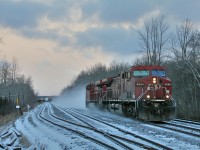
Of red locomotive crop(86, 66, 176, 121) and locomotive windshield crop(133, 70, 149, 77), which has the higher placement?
locomotive windshield crop(133, 70, 149, 77)

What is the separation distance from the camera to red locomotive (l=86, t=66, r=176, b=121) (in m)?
22.1

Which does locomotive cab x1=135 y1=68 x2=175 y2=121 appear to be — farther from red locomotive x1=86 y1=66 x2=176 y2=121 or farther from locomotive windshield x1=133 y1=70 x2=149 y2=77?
locomotive windshield x1=133 y1=70 x2=149 y2=77

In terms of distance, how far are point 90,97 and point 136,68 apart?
76.9ft

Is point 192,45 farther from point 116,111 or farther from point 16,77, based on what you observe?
point 16,77

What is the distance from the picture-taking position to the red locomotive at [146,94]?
2206 cm

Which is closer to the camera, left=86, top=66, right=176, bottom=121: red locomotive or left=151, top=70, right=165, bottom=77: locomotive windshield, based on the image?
left=86, top=66, right=176, bottom=121: red locomotive

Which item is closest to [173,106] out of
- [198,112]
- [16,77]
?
[198,112]

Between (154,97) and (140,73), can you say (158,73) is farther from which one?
(154,97)

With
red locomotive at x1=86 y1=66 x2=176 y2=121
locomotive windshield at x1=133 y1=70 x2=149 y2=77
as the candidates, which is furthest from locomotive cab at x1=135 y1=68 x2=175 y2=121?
locomotive windshield at x1=133 y1=70 x2=149 y2=77

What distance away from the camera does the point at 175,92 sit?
37781 mm

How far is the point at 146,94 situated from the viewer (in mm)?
22969

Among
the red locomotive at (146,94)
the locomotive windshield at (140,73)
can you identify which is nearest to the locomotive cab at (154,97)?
the red locomotive at (146,94)

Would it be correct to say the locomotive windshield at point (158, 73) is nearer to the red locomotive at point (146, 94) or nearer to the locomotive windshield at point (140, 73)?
the red locomotive at point (146, 94)

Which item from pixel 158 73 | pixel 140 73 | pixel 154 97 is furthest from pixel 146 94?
pixel 158 73
